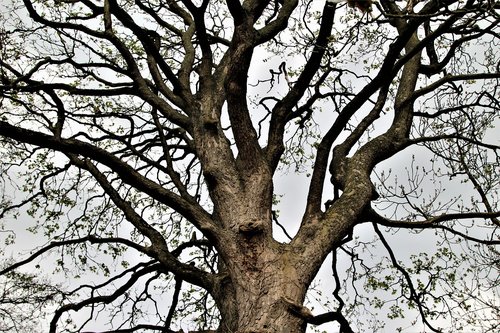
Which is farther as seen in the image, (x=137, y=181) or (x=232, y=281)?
(x=137, y=181)

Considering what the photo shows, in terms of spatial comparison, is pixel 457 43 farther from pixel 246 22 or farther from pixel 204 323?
pixel 204 323

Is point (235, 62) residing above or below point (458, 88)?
below

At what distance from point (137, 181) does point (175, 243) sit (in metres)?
4.31

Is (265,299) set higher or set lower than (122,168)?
lower

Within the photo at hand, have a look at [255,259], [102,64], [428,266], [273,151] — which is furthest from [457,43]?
[102,64]

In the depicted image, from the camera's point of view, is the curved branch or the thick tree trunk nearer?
the thick tree trunk

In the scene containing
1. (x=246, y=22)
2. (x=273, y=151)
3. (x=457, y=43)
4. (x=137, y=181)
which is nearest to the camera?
(x=137, y=181)

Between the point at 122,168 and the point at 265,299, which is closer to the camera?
the point at 265,299

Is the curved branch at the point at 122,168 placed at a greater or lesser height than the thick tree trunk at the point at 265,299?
greater

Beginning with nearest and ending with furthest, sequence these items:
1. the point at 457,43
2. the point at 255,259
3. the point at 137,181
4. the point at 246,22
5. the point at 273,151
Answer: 1. the point at 255,259
2. the point at 137,181
3. the point at 246,22
4. the point at 273,151
5. the point at 457,43

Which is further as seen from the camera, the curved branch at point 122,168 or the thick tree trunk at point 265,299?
the curved branch at point 122,168

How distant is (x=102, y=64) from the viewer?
24.8 ft

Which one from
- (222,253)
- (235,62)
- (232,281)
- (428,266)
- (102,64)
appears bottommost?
(232,281)

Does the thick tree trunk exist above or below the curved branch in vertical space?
below
